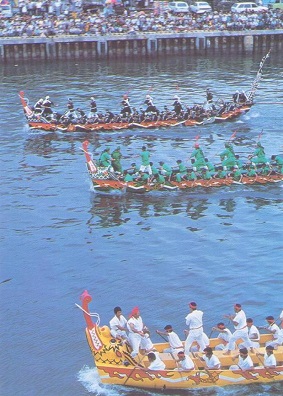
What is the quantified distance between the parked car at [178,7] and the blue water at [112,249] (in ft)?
125

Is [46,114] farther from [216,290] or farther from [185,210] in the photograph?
[216,290]

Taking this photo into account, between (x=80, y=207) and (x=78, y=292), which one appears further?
(x=80, y=207)

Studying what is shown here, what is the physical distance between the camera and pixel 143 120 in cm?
5662

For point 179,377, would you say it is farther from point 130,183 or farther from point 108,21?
point 108,21

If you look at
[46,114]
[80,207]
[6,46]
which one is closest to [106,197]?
[80,207]

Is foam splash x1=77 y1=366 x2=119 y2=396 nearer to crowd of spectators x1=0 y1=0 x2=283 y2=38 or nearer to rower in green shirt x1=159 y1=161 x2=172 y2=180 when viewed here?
rower in green shirt x1=159 y1=161 x2=172 y2=180

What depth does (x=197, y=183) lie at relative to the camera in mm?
43500

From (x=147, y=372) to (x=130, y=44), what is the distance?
214 feet

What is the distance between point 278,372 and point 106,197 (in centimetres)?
1903

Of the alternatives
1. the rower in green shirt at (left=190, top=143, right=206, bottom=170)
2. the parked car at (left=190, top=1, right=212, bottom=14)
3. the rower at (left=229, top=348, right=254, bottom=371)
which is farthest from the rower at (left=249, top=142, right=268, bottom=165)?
the parked car at (left=190, top=1, right=212, bottom=14)

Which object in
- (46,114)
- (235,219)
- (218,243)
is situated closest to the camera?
(218,243)

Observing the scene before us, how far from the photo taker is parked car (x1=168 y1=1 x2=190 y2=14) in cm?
9438

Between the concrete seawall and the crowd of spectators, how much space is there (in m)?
0.90

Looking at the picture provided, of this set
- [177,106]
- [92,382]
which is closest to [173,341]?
[92,382]
